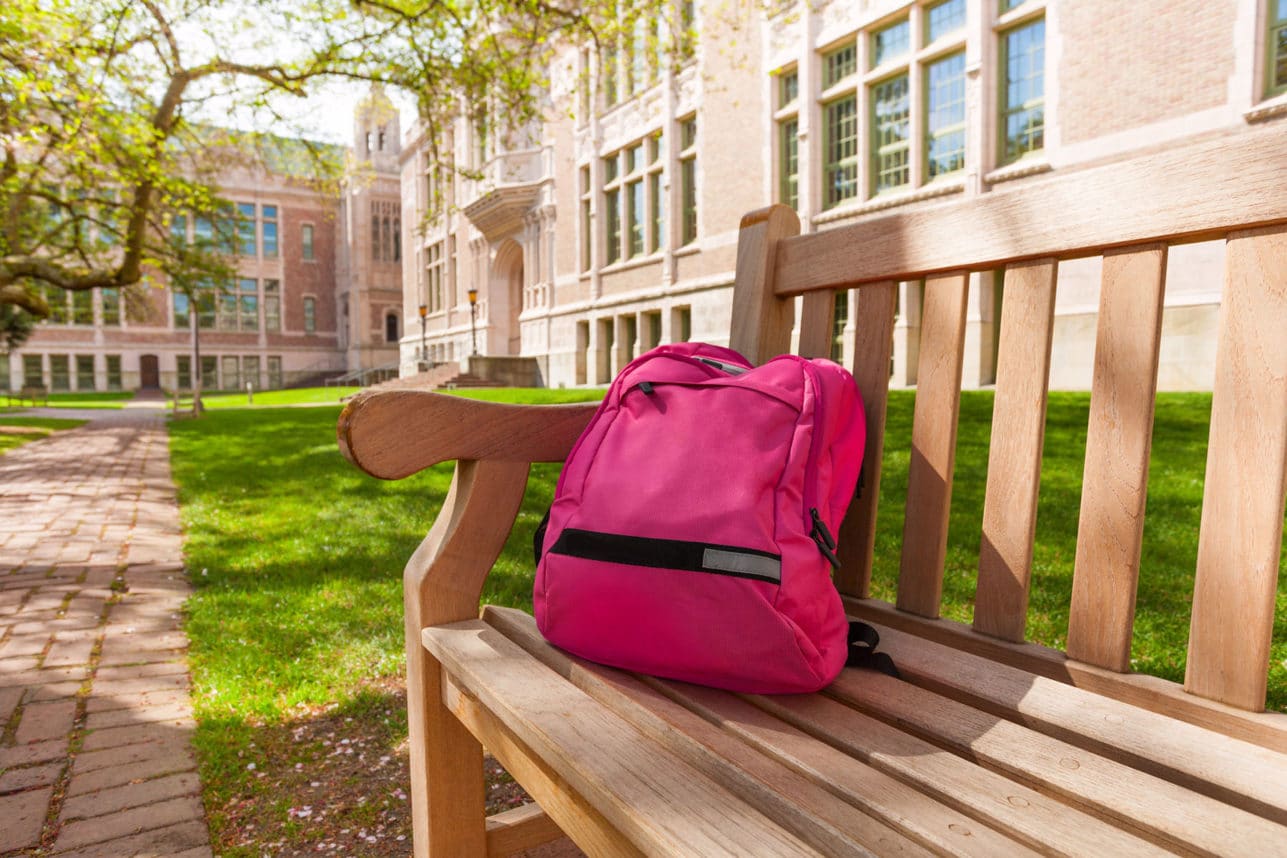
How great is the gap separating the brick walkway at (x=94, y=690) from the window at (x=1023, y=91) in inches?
528

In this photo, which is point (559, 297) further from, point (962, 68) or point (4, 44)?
point (4, 44)

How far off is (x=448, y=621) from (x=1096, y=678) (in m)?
1.11

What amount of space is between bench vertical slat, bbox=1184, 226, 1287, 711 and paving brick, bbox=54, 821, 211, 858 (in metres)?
1.94

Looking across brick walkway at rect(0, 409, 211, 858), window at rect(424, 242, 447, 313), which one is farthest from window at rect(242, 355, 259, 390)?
brick walkway at rect(0, 409, 211, 858)

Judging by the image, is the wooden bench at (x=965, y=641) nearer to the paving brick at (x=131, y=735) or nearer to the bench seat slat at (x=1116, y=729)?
the bench seat slat at (x=1116, y=729)

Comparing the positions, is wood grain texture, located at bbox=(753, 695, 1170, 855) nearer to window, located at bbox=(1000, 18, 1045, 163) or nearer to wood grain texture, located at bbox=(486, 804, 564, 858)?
wood grain texture, located at bbox=(486, 804, 564, 858)

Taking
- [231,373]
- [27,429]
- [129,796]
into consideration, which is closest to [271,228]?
[231,373]

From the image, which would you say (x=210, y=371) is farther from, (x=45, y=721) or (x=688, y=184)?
(x=45, y=721)

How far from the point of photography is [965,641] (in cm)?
150

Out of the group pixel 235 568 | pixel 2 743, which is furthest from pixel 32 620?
pixel 2 743

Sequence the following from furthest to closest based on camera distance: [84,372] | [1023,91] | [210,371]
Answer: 1. [210,371]
2. [84,372]
3. [1023,91]

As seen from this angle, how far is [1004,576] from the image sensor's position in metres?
1.44

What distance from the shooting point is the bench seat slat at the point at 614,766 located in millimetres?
852

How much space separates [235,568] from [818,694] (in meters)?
3.83
